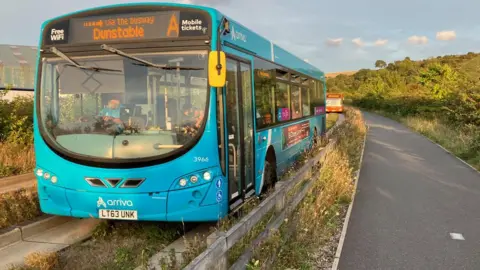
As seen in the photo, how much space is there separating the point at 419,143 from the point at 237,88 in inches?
641

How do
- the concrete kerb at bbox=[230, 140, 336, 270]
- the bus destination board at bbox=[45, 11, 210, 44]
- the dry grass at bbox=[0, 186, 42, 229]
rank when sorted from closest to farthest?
the concrete kerb at bbox=[230, 140, 336, 270] → the bus destination board at bbox=[45, 11, 210, 44] → the dry grass at bbox=[0, 186, 42, 229]

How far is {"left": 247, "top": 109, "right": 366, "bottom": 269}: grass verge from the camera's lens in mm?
4879

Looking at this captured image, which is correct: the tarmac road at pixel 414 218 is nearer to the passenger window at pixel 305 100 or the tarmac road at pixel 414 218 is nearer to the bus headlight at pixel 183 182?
the bus headlight at pixel 183 182

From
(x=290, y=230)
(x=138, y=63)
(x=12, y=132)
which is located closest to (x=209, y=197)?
(x=290, y=230)

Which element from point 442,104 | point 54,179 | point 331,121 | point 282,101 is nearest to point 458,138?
point 282,101

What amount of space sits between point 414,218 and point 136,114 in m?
5.21

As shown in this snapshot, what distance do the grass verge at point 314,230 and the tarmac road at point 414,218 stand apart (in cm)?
26

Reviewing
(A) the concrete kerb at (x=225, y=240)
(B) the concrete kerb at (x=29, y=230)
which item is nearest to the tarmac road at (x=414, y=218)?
(A) the concrete kerb at (x=225, y=240)

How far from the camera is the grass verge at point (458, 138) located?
52.1 ft

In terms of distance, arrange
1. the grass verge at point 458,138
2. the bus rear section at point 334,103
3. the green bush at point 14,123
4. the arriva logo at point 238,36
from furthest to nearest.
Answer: the bus rear section at point 334,103
the grass verge at point 458,138
the green bush at point 14,123
the arriva logo at point 238,36

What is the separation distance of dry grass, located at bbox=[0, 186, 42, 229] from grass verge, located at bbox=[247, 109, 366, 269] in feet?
13.8

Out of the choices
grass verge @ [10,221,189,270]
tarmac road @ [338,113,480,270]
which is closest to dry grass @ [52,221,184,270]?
grass verge @ [10,221,189,270]

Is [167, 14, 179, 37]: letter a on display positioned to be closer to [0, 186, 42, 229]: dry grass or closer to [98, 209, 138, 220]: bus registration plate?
[98, 209, 138, 220]: bus registration plate

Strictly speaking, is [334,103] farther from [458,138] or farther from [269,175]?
[269,175]
